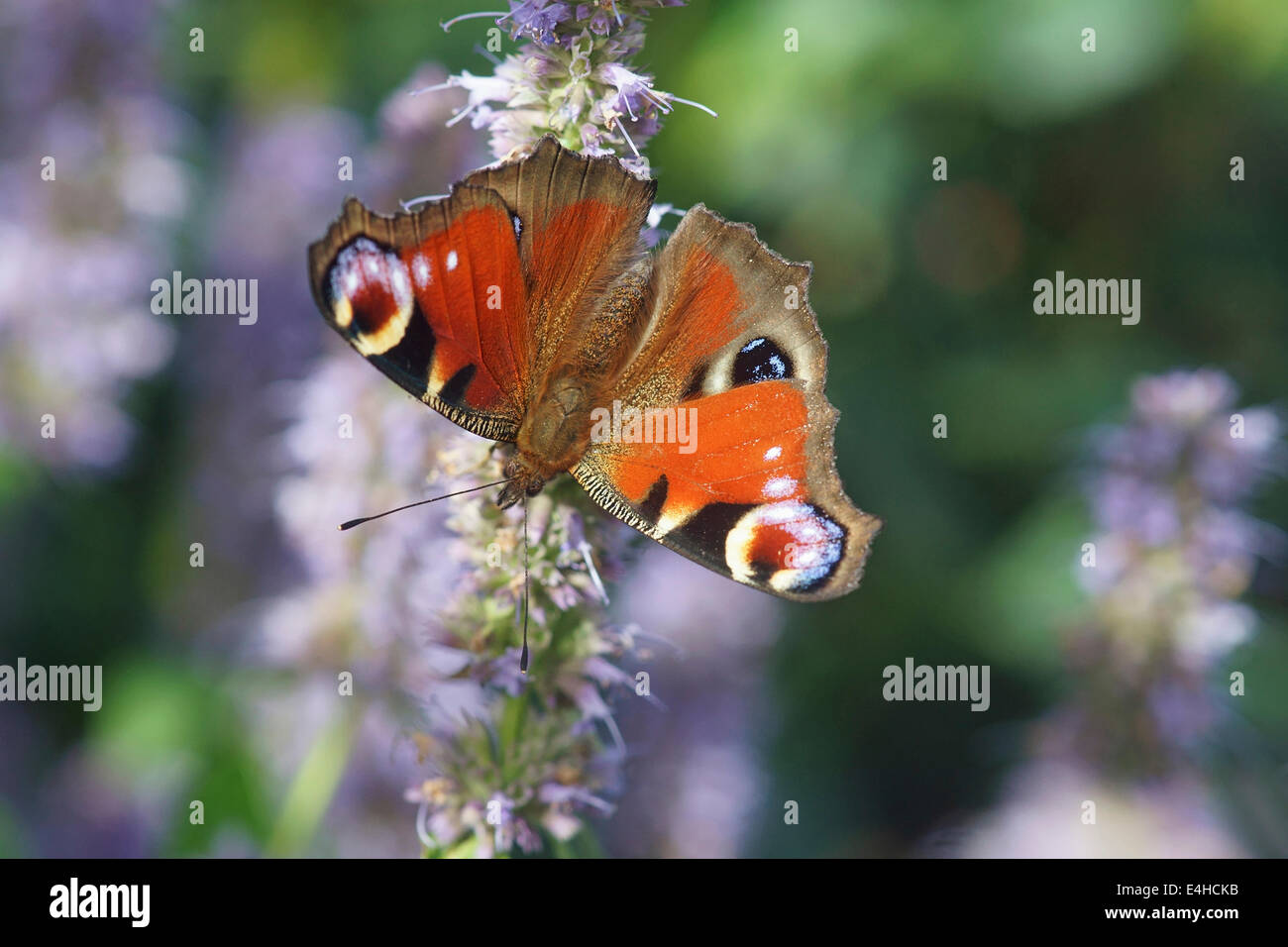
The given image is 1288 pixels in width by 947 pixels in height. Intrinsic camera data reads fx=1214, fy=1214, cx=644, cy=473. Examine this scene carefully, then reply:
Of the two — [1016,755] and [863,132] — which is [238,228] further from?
[1016,755]

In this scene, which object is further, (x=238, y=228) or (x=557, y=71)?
(x=238, y=228)

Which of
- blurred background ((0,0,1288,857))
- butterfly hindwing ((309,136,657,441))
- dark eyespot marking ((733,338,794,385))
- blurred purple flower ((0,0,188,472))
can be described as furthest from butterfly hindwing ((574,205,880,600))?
blurred purple flower ((0,0,188,472))

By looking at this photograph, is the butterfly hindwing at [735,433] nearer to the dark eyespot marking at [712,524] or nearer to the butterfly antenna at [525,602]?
the dark eyespot marking at [712,524]

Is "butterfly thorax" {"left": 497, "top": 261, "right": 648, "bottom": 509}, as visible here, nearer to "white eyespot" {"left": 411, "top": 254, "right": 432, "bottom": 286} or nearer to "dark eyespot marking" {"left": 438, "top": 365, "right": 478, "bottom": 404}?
"dark eyespot marking" {"left": 438, "top": 365, "right": 478, "bottom": 404}

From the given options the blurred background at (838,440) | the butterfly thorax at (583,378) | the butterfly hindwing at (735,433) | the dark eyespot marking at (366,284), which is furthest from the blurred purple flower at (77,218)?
the butterfly hindwing at (735,433)

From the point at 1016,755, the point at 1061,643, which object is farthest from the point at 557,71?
the point at 1016,755

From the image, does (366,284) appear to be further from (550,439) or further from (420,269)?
(550,439)
